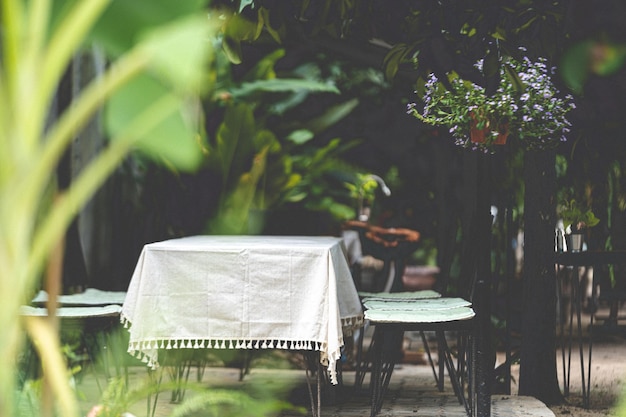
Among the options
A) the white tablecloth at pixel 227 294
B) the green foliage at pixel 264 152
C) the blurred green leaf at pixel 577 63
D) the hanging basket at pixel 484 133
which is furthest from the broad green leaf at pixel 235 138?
the blurred green leaf at pixel 577 63

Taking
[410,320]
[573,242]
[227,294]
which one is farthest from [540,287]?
[227,294]

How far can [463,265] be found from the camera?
14.1 feet

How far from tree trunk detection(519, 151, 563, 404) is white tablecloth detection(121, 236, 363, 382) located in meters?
1.24

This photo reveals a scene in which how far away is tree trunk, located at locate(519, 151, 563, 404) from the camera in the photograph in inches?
169

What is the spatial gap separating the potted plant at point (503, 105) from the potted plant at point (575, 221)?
794mm

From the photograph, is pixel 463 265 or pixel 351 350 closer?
pixel 463 265

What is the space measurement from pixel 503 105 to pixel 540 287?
1.19 m

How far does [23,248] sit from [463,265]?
12.1 feet

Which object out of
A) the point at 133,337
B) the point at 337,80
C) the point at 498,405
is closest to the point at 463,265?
the point at 498,405

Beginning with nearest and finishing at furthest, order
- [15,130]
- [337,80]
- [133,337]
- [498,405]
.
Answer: [15,130] → [133,337] → [498,405] → [337,80]

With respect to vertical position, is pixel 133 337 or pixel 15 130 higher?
pixel 15 130

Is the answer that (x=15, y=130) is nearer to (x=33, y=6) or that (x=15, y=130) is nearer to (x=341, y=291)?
(x=33, y=6)

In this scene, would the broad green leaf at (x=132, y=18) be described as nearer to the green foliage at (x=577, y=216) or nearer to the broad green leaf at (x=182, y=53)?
the broad green leaf at (x=182, y=53)

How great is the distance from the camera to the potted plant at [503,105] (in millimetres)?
3535
